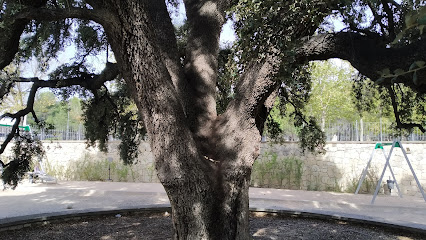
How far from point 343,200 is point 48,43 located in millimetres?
7623

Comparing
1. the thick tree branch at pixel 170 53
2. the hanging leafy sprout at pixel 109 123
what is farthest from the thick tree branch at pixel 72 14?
the hanging leafy sprout at pixel 109 123

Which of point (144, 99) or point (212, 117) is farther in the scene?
point (212, 117)

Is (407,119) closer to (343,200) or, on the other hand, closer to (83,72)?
(343,200)

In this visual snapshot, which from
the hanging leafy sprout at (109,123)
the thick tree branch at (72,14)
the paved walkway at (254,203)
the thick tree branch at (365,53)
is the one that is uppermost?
the thick tree branch at (72,14)

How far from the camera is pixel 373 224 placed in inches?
230

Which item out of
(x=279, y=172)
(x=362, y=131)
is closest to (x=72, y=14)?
(x=279, y=172)

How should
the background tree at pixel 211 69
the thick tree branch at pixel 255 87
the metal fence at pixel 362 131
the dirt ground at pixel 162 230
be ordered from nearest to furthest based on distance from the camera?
the background tree at pixel 211 69 < the thick tree branch at pixel 255 87 < the dirt ground at pixel 162 230 < the metal fence at pixel 362 131

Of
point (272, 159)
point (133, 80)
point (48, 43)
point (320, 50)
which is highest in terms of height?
point (48, 43)

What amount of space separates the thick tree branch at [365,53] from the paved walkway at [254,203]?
11.3 feet

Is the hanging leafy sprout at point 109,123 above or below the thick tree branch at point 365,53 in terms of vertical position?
below

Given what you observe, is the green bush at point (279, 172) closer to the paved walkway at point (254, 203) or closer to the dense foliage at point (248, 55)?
the paved walkway at point (254, 203)

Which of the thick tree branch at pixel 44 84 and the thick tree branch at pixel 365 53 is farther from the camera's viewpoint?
the thick tree branch at pixel 44 84

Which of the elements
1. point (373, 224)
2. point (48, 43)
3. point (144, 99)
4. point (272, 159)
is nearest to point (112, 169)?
point (272, 159)

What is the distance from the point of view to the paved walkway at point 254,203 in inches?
272
